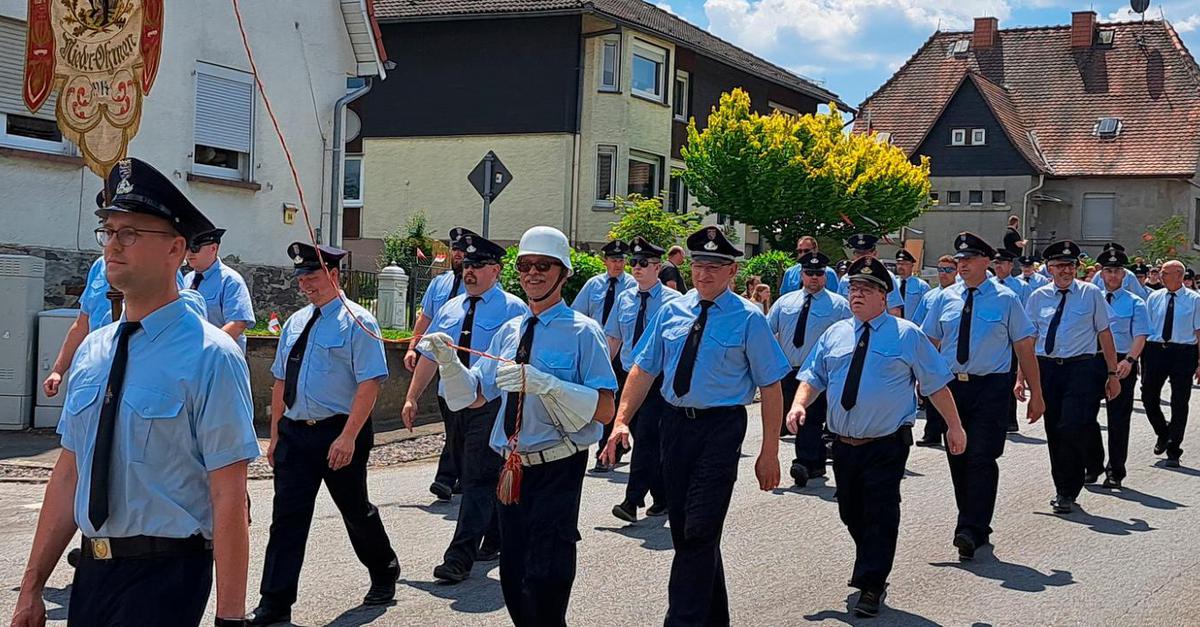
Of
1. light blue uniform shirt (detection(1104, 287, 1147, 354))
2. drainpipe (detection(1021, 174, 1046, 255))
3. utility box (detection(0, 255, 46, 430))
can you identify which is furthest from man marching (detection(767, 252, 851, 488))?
drainpipe (detection(1021, 174, 1046, 255))

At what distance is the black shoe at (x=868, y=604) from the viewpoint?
6957 millimetres

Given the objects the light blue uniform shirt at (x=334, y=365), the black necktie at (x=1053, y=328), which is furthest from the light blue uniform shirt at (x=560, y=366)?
the black necktie at (x=1053, y=328)

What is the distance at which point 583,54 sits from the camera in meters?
30.0

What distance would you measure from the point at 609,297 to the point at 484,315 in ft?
9.22

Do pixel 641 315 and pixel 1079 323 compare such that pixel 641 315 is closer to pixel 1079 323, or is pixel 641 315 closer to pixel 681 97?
pixel 1079 323

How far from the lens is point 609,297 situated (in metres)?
11.4

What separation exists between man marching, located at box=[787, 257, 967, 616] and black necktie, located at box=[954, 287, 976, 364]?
4.75 feet

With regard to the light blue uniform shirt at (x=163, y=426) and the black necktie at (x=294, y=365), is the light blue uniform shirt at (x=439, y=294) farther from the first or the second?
the light blue uniform shirt at (x=163, y=426)

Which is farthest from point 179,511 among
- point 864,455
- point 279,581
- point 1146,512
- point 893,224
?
point 893,224

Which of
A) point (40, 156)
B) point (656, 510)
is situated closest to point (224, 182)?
point (40, 156)

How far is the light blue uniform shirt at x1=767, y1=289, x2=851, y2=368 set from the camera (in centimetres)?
1212

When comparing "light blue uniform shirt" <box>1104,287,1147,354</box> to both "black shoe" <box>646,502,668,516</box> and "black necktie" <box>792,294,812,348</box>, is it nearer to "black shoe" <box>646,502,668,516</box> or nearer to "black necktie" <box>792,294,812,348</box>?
"black necktie" <box>792,294,812,348</box>

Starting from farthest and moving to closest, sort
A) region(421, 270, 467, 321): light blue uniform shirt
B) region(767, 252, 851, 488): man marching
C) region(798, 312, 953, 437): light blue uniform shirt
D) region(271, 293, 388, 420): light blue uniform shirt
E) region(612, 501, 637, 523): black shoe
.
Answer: region(767, 252, 851, 488): man marching < region(421, 270, 467, 321): light blue uniform shirt < region(612, 501, 637, 523): black shoe < region(798, 312, 953, 437): light blue uniform shirt < region(271, 293, 388, 420): light blue uniform shirt

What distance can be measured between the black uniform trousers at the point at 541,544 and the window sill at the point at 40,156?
9.99 metres
